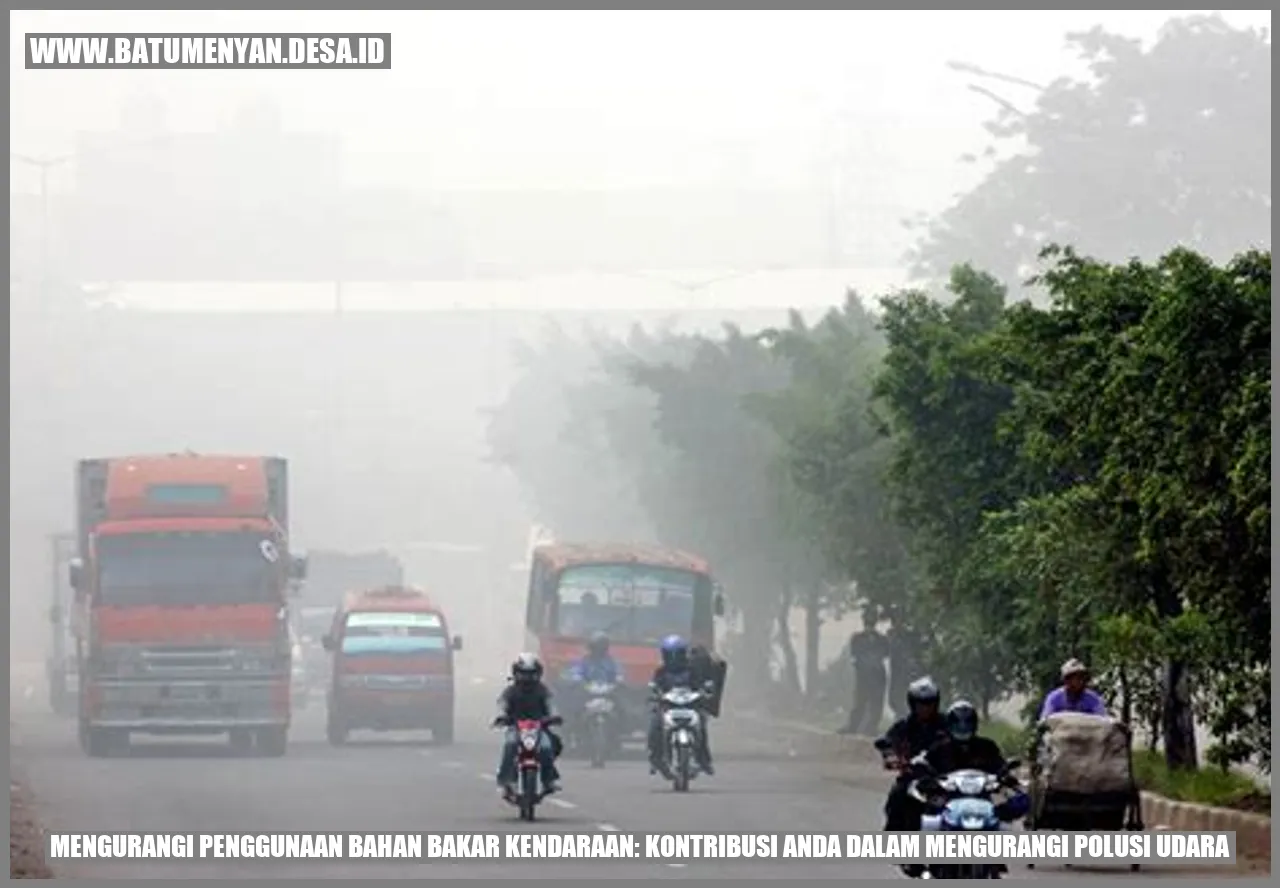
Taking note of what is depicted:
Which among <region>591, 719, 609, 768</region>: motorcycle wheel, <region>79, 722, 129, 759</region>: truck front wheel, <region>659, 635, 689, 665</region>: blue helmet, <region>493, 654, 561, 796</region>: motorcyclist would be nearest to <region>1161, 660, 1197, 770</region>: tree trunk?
<region>493, 654, 561, 796</region>: motorcyclist

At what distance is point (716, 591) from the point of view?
5688 centimetres

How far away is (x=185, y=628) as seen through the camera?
1933 inches

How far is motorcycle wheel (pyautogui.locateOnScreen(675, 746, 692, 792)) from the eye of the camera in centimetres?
3766

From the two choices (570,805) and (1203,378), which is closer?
(1203,378)

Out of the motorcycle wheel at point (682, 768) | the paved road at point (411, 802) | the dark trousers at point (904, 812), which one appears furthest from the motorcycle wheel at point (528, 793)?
the dark trousers at point (904, 812)

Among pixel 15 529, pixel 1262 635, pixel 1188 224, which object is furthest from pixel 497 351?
pixel 1262 635

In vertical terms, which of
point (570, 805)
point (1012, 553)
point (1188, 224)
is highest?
point (1188, 224)

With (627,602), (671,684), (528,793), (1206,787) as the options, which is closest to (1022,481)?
(671,684)

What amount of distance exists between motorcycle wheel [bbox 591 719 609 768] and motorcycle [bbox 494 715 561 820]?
12.9m

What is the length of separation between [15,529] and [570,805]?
103278mm

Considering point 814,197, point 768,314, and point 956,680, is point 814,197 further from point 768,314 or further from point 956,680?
point 956,680

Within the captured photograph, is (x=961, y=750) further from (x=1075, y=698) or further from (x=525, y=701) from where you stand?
(x=525, y=701)

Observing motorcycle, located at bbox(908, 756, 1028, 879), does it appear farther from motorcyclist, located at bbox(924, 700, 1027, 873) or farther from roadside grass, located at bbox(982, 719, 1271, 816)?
roadside grass, located at bbox(982, 719, 1271, 816)

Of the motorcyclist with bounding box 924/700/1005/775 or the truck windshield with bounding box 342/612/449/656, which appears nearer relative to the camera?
the motorcyclist with bounding box 924/700/1005/775
